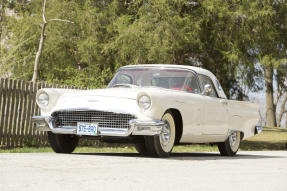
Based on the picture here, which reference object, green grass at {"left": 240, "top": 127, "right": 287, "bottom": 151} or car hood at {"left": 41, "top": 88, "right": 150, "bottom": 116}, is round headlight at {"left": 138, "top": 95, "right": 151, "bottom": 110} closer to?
car hood at {"left": 41, "top": 88, "right": 150, "bottom": 116}

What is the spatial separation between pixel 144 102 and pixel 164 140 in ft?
2.83

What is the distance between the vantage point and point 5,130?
13750 millimetres

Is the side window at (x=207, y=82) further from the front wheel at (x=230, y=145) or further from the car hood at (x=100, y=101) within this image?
the car hood at (x=100, y=101)

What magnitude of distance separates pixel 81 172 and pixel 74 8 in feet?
62.7

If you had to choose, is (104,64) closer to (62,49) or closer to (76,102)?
(62,49)

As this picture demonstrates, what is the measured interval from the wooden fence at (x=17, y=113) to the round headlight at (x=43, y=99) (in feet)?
11.7

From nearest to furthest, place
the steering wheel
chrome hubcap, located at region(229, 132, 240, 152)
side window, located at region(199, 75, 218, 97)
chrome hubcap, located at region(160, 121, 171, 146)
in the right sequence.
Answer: chrome hubcap, located at region(160, 121, 171, 146) < the steering wheel < side window, located at region(199, 75, 218, 97) < chrome hubcap, located at region(229, 132, 240, 152)

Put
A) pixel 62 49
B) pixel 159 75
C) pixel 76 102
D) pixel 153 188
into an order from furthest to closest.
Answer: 1. pixel 62 49
2. pixel 159 75
3. pixel 76 102
4. pixel 153 188

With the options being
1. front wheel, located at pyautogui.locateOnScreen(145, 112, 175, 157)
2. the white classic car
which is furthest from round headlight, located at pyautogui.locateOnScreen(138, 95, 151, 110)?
front wheel, located at pyautogui.locateOnScreen(145, 112, 175, 157)

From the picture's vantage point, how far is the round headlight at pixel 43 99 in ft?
33.3

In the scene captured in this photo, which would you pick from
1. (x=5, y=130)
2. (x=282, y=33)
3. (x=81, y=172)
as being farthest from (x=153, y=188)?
(x=282, y=33)

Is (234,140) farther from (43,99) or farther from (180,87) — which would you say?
(43,99)

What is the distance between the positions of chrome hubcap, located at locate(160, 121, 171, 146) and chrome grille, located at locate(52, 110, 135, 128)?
67 cm

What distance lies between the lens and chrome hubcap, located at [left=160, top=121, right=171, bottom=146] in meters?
9.55
